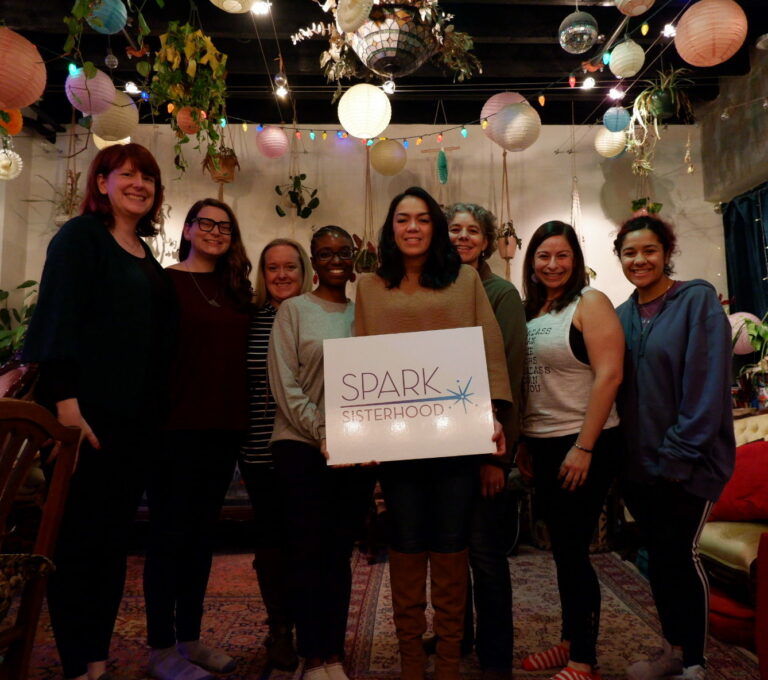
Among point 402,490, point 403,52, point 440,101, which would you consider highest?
point 440,101

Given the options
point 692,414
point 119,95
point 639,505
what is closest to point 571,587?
point 639,505

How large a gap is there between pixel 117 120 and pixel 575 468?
320 cm

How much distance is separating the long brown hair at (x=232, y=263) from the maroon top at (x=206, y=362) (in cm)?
5

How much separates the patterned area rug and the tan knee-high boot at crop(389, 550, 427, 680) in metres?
0.45

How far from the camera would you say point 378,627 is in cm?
241

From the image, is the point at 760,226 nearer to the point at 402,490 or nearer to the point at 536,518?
the point at 536,518

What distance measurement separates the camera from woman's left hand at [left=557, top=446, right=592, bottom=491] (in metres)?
1.70

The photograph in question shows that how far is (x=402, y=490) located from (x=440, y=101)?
15.0 feet

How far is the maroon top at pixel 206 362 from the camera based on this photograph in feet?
5.96

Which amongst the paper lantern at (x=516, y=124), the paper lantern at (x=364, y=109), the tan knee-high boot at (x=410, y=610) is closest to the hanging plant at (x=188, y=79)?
the paper lantern at (x=364, y=109)

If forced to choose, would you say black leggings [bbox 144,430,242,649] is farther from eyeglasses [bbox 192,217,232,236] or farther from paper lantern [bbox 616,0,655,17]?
paper lantern [bbox 616,0,655,17]

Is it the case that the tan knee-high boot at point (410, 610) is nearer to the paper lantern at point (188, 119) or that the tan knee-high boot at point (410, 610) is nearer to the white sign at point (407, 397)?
the white sign at point (407, 397)

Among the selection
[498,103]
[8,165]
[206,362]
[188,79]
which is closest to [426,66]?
[498,103]

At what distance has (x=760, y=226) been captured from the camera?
4.72 m
